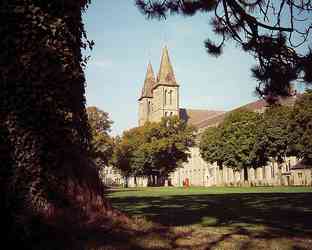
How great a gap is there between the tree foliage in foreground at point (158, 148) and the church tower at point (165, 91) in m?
34.5

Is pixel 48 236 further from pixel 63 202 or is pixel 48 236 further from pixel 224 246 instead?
pixel 224 246

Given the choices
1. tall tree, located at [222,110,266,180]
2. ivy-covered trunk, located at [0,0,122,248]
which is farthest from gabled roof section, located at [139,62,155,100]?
ivy-covered trunk, located at [0,0,122,248]

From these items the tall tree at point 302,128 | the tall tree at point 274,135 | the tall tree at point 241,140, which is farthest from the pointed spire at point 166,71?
the tall tree at point 302,128

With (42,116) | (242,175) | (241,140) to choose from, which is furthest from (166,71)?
(42,116)

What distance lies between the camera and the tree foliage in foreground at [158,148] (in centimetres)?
6625

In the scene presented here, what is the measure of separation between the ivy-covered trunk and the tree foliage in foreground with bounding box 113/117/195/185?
193 feet

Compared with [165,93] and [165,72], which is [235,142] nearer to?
[165,93]

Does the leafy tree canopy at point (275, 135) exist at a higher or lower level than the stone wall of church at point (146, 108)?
lower

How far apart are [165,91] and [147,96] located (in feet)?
30.3

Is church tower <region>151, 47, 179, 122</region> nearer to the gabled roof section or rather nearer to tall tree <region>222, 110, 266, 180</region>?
the gabled roof section

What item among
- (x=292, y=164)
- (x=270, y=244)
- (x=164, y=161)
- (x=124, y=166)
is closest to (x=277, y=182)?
(x=292, y=164)

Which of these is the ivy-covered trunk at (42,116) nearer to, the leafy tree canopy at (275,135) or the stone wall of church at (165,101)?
the leafy tree canopy at (275,135)

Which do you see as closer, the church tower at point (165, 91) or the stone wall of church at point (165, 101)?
the church tower at point (165, 91)

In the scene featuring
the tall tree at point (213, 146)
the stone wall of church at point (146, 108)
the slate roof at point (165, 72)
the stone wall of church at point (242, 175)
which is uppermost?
the slate roof at point (165, 72)
